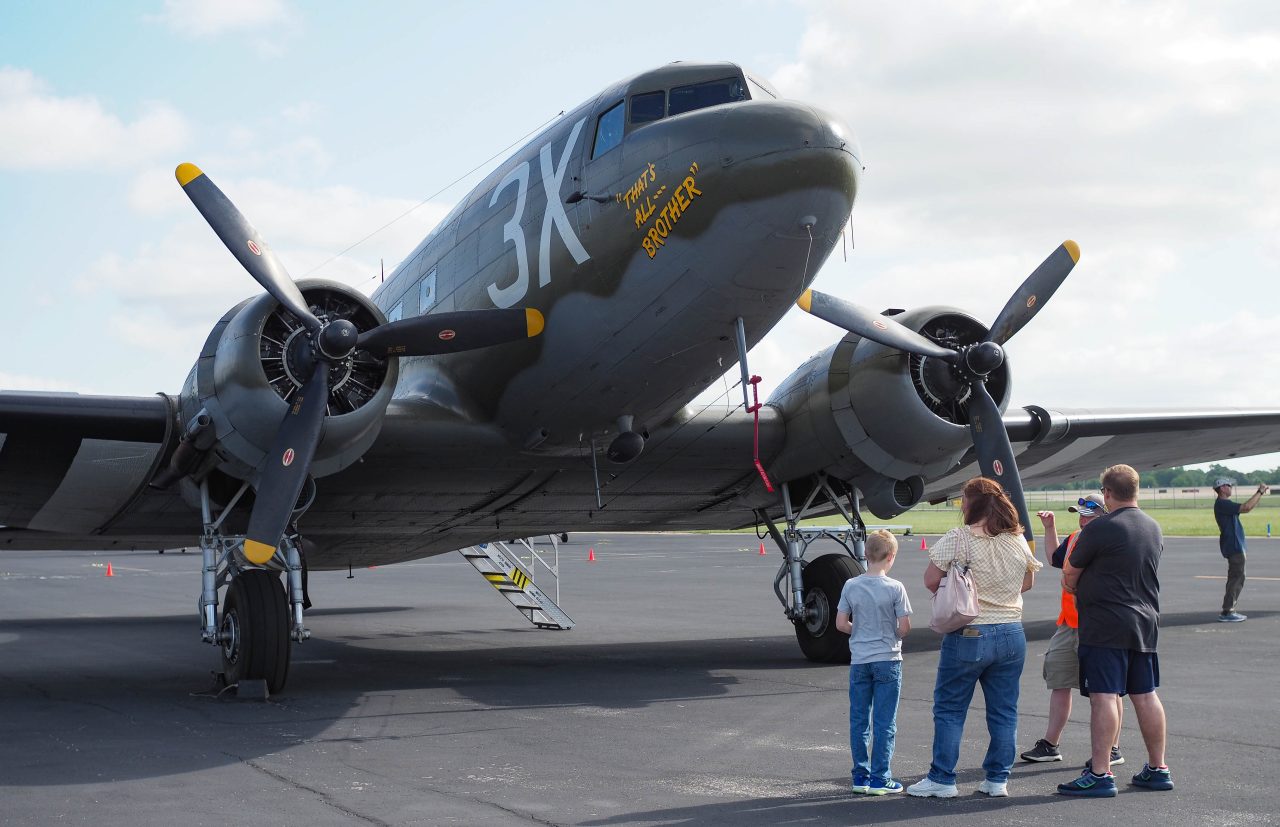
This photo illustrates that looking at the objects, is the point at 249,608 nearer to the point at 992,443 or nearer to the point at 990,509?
the point at 990,509

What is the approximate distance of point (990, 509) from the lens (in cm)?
645

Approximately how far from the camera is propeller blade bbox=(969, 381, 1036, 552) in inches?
487

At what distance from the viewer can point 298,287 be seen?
10.8 meters

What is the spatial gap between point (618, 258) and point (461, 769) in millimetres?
4642

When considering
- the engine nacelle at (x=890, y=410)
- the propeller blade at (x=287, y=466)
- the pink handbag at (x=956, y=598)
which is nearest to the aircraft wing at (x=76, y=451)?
the propeller blade at (x=287, y=466)

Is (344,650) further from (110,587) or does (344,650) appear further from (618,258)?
(110,587)

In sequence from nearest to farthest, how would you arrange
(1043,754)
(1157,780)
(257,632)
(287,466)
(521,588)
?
(1157,780) < (1043,754) < (287,466) < (257,632) < (521,588)

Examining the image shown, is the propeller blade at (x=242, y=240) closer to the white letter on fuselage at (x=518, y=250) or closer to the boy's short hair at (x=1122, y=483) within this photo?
the white letter on fuselage at (x=518, y=250)

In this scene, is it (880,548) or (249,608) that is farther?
(249,608)

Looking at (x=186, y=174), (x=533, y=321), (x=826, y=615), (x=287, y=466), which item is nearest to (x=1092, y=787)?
(x=533, y=321)

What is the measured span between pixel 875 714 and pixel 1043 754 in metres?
1.51

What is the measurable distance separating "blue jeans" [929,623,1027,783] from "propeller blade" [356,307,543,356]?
5.50 metres

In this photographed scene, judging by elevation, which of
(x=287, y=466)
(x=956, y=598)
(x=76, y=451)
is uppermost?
(x=76, y=451)

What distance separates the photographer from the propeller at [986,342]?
12.0 m
